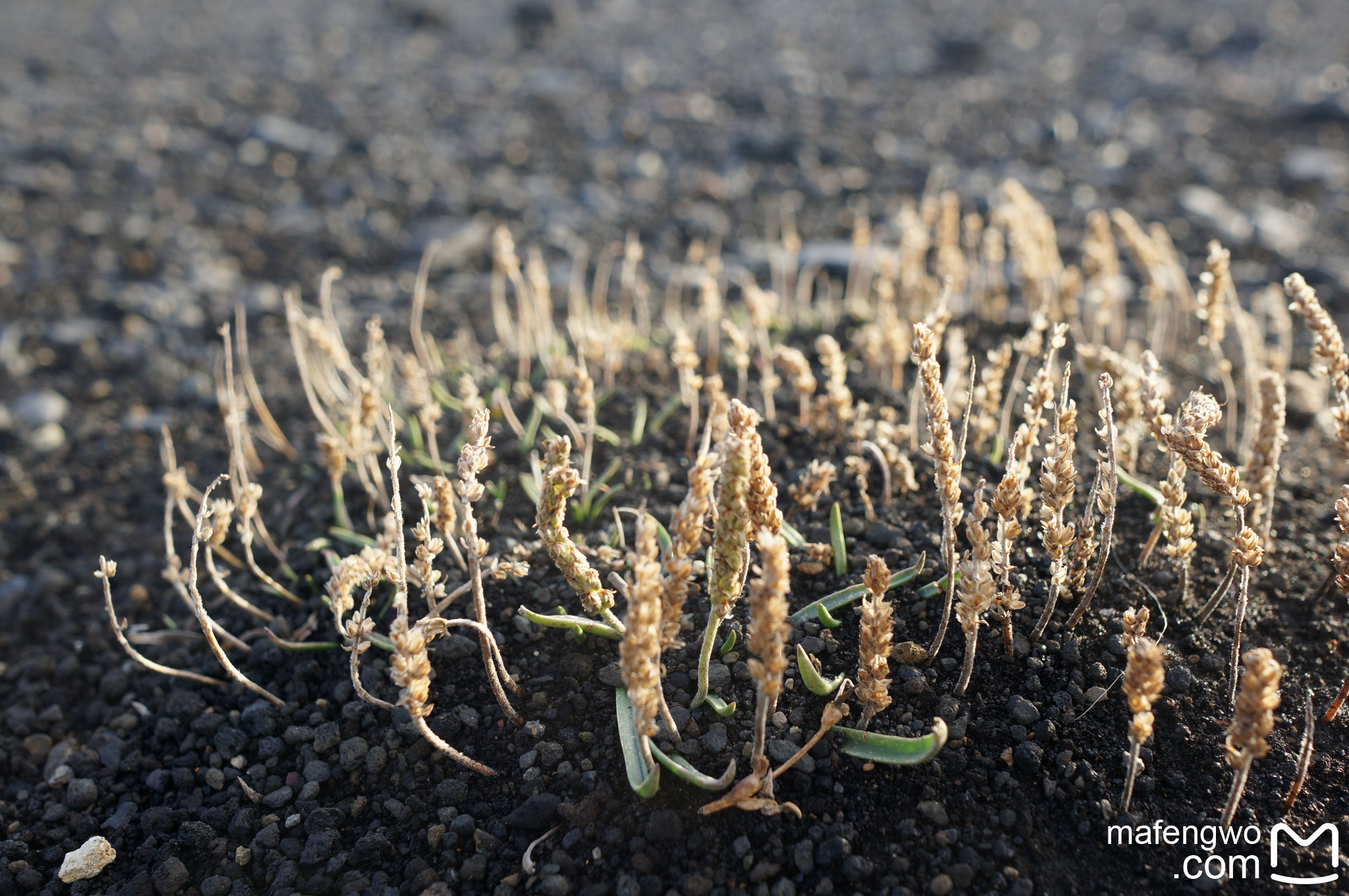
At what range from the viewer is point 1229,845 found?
2008mm

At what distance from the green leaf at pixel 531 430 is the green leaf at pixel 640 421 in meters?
0.40

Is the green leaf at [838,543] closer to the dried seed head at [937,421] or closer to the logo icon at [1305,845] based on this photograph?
the dried seed head at [937,421]

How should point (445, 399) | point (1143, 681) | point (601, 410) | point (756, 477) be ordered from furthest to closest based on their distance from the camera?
point (445, 399)
point (601, 410)
point (756, 477)
point (1143, 681)

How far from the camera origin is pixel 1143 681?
5.98ft

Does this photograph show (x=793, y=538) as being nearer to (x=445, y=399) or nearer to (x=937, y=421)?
(x=937, y=421)

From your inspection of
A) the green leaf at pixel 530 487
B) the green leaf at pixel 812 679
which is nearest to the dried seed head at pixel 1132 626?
the green leaf at pixel 812 679

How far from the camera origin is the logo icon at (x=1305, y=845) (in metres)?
1.94

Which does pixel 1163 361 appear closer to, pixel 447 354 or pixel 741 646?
pixel 741 646

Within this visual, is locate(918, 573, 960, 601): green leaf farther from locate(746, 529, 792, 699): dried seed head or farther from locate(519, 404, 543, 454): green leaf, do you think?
locate(519, 404, 543, 454): green leaf

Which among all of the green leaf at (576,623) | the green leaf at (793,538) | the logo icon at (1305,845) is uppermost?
the green leaf at (793,538)

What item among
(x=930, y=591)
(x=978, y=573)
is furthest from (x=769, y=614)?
(x=930, y=591)

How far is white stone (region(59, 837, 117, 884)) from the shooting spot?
2.28 meters

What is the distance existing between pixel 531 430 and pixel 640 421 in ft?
1.45

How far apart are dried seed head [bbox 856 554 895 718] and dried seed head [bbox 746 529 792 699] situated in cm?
28
